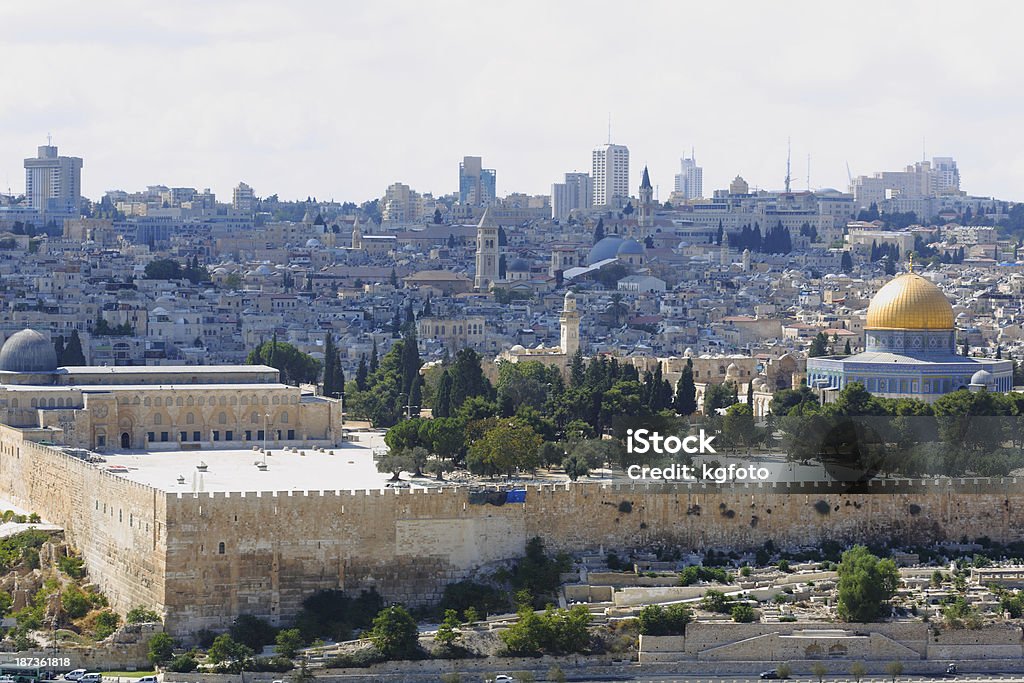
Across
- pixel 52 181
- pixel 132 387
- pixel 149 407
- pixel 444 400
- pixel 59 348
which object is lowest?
pixel 149 407

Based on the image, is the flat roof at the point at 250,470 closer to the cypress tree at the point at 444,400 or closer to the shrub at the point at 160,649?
the shrub at the point at 160,649

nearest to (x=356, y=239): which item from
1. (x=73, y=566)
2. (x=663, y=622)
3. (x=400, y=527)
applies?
(x=73, y=566)

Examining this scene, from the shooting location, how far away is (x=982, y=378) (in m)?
70.4

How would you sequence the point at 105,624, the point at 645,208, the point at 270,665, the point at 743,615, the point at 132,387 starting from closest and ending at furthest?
the point at 270,665, the point at 743,615, the point at 105,624, the point at 132,387, the point at 645,208

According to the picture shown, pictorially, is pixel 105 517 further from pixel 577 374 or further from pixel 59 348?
pixel 59 348

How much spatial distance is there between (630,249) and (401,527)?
4001 inches

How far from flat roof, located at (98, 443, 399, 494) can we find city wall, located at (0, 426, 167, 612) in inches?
29.0

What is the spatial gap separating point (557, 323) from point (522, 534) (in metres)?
64.4

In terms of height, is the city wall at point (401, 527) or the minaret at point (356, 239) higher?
the minaret at point (356, 239)

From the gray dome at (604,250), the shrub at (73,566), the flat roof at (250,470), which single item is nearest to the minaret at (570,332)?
the flat roof at (250,470)

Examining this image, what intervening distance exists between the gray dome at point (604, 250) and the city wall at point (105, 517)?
9286 centimetres

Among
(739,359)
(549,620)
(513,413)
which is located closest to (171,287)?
(739,359)

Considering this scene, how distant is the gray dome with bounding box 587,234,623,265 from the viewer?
481 ft

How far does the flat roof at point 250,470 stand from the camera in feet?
161
